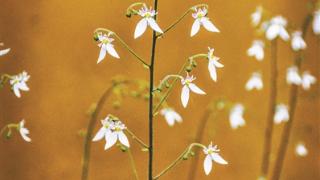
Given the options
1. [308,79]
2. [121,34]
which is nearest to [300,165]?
[308,79]

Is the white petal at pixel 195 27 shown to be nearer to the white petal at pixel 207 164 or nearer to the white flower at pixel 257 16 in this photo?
the white petal at pixel 207 164

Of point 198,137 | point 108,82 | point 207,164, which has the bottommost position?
point 207,164

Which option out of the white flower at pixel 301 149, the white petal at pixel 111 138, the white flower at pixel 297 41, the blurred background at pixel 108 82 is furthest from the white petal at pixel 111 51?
the white flower at pixel 301 149

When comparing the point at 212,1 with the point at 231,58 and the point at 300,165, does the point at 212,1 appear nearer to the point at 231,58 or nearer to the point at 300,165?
the point at 231,58

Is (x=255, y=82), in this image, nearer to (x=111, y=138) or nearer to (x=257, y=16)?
(x=257, y=16)

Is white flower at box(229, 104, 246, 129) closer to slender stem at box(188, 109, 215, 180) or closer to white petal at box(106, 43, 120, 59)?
slender stem at box(188, 109, 215, 180)

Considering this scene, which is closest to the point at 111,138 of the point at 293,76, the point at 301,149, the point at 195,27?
the point at 195,27
